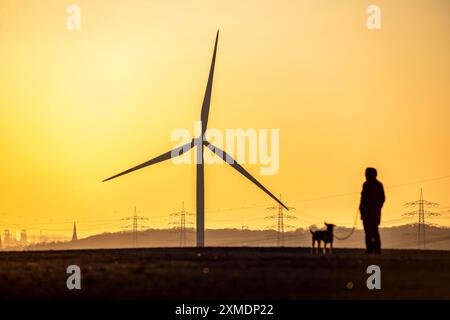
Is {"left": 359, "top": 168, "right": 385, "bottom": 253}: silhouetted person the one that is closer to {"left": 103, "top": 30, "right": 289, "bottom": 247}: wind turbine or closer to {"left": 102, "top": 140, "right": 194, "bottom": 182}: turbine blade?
{"left": 103, "top": 30, "right": 289, "bottom": 247}: wind turbine

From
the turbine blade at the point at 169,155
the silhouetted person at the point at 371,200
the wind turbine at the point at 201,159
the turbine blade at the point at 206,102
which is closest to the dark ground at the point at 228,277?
the silhouetted person at the point at 371,200

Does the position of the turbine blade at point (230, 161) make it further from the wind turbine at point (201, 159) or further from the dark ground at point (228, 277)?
the dark ground at point (228, 277)

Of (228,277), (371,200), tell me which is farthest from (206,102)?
(228,277)

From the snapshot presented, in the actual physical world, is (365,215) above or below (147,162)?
below

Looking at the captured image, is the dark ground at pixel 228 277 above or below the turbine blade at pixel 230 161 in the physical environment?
below

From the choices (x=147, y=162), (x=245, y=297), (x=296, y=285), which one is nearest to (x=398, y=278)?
(x=296, y=285)

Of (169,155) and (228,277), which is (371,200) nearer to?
(228,277)

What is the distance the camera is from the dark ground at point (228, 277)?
30750mm

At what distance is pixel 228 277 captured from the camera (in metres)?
34.6

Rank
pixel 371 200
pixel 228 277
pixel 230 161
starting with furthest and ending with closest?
1. pixel 230 161
2. pixel 371 200
3. pixel 228 277

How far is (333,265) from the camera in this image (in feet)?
131
